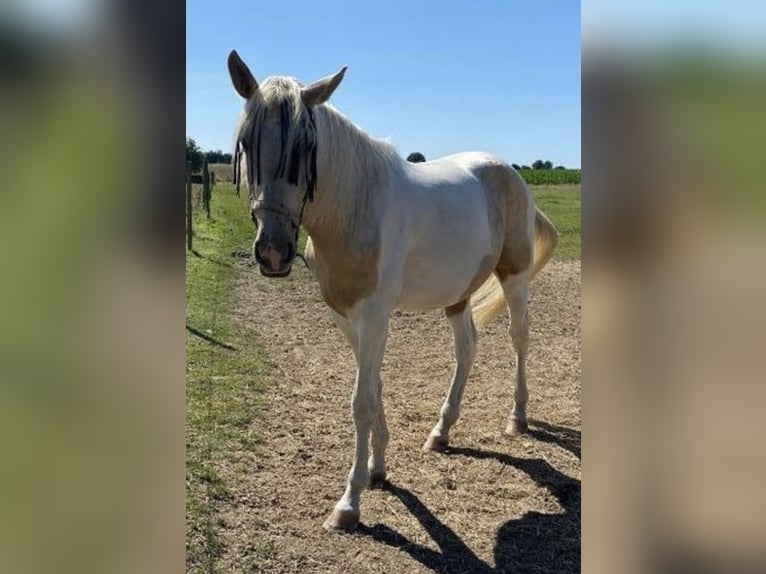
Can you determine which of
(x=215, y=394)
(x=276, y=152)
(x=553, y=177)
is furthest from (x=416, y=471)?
(x=553, y=177)

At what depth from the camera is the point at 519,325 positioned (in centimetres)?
446

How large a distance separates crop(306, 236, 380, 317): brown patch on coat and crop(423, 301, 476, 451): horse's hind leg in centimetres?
135

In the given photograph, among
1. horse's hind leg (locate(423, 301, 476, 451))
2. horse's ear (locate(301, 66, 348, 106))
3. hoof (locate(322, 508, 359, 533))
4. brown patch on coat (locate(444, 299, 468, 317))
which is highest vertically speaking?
horse's ear (locate(301, 66, 348, 106))

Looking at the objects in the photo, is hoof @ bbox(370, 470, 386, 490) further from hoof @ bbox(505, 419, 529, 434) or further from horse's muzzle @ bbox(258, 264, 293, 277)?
horse's muzzle @ bbox(258, 264, 293, 277)

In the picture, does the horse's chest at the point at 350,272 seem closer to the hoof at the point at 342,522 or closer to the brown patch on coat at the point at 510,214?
the hoof at the point at 342,522
